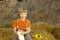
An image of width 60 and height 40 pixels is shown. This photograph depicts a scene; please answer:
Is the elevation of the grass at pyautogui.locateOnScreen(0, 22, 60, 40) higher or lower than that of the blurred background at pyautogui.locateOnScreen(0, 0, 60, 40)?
lower

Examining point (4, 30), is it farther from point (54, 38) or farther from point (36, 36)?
point (54, 38)

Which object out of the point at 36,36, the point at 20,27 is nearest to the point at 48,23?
the point at 36,36

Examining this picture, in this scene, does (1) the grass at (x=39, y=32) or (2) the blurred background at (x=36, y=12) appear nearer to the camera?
(1) the grass at (x=39, y=32)

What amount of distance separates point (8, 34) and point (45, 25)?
1.03m

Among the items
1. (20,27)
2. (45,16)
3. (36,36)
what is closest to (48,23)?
(45,16)

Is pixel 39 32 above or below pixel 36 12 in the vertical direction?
below

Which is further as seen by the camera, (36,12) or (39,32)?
(36,12)

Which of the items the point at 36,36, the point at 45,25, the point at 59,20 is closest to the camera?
the point at 36,36

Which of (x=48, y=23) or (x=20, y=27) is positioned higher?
(x=20, y=27)

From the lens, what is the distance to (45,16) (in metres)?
5.63

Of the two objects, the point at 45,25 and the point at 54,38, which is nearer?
the point at 54,38

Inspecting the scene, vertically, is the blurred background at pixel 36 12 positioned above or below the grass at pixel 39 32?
above

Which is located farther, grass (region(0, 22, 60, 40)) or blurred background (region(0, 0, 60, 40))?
blurred background (region(0, 0, 60, 40))

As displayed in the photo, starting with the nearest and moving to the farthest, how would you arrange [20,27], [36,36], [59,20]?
[20,27]
[36,36]
[59,20]
